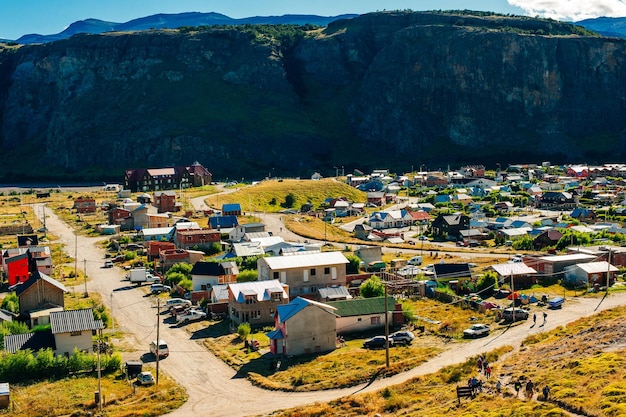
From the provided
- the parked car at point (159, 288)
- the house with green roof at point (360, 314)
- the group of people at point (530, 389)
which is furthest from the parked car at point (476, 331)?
the parked car at point (159, 288)

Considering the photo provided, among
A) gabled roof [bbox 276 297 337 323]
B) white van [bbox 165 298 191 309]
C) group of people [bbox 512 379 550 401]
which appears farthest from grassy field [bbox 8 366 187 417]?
white van [bbox 165 298 191 309]

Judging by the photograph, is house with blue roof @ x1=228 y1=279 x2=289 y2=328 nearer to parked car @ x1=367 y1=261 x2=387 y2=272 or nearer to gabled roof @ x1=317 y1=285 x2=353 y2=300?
gabled roof @ x1=317 y1=285 x2=353 y2=300

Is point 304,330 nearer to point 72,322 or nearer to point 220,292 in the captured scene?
point 220,292

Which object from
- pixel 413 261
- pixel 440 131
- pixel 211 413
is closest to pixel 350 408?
pixel 211 413

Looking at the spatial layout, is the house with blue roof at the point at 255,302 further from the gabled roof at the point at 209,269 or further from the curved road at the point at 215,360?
the gabled roof at the point at 209,269

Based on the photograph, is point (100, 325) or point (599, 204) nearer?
point (100, 325)

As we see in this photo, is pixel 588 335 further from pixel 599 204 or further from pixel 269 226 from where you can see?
pixel 599 204
